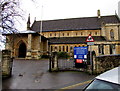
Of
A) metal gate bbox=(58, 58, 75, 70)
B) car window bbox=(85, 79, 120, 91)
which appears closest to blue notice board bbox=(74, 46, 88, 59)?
metal gate bbox=(58, 58, 75, 70)

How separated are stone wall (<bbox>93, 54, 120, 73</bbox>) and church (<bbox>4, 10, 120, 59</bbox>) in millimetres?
17087

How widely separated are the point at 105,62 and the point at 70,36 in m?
30.6

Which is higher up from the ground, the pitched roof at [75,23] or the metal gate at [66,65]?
the pitched roof at [75,23]

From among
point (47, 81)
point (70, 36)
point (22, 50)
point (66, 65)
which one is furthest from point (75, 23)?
point (47, 81)

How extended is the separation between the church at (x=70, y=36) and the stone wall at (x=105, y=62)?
56.1ft

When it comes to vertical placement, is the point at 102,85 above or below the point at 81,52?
below

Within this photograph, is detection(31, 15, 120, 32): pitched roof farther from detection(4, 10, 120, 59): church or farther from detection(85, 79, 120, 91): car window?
detection(85, 79, 120, 91): car window

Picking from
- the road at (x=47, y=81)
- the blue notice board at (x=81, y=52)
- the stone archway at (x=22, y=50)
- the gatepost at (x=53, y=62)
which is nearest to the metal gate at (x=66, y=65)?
the gatepost at (x=53, y=62)

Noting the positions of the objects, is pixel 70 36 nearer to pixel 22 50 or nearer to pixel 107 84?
pixel 22 50

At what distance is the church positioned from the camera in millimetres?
26922

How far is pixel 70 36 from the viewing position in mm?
40438

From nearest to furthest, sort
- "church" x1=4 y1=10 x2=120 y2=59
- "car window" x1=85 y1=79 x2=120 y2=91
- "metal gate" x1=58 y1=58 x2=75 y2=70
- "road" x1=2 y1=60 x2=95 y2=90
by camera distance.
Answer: "car window" x1=85 y1=79 x2=120 y2=91 → "road" x1=2 y1=60 x2=95 y2=90 → "metal gate" x1=58 y1=58 x2=75 y2=70 → "church" x1=4 y1=10 x2=120 y2=59

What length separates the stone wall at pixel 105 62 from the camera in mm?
9727

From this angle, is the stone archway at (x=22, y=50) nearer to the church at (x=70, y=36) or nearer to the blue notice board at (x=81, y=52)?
the church at (x=70, y=36)
